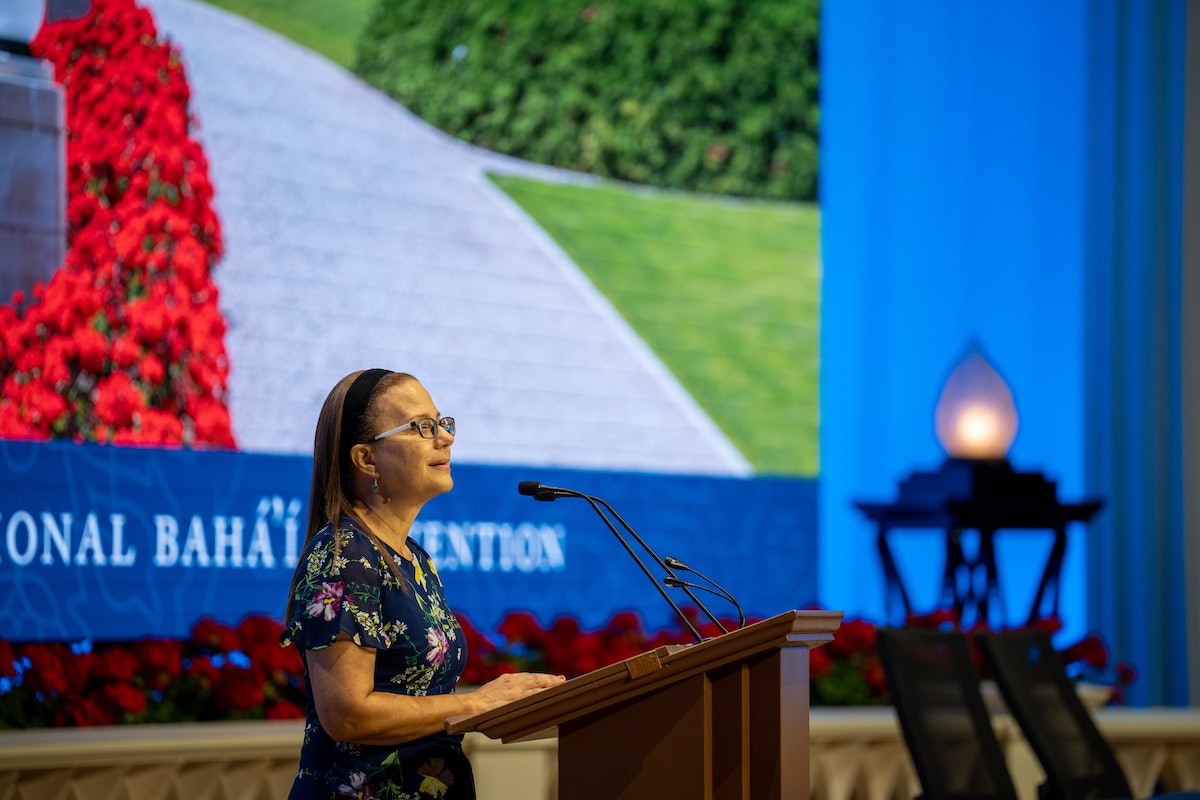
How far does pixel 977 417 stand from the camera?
4617mm

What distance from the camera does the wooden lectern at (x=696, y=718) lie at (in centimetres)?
169

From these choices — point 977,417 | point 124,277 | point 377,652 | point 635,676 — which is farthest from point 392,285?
point 635,676

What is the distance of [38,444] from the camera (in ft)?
12.3

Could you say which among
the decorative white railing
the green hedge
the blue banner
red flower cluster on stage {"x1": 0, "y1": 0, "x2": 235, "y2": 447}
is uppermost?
the green hedge

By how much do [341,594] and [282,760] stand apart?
1480mm

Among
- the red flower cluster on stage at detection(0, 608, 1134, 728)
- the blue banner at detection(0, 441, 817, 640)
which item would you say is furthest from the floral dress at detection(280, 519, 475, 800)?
the blue banner at detection(0, 441, 817, 640)

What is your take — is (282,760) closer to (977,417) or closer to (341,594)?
(341,594)

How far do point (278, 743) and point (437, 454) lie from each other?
139 cm

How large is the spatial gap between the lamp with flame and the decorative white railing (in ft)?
3.18

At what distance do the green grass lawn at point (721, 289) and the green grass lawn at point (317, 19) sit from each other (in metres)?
0.74

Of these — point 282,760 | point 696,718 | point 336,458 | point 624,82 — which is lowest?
point 282,760

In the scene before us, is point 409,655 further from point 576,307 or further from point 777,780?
point 576,307

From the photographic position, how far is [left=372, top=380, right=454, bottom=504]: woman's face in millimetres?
1968

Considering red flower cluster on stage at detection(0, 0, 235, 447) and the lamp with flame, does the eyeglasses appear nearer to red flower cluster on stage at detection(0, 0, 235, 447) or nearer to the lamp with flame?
red flower cluster on stage at detection(0, 0, 235, 447)
